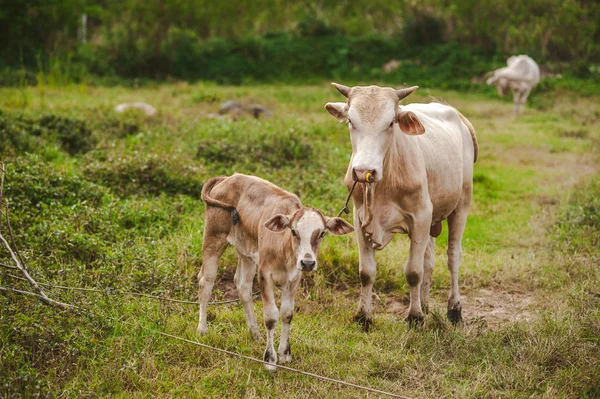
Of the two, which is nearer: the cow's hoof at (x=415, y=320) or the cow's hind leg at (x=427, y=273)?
the cow's hoof at (x=415, y=320)

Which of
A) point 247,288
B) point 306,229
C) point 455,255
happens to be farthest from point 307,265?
point 455,255

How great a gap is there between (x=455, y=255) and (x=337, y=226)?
206 cm

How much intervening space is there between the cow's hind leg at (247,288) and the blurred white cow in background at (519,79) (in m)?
14.1

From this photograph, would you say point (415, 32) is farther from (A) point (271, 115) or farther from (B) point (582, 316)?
(B) point (582, 316)

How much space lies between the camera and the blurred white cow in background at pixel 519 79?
18.0 meters

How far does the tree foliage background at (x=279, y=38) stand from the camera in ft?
72.1

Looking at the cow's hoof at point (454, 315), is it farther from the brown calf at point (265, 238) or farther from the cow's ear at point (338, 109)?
the cow's ear at point (338, 109)

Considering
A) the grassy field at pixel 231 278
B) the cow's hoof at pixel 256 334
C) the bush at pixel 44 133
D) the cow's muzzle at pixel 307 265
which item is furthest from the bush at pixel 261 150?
the cow's muzzle at pixel 307 265

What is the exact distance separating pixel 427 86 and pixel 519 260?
49.0 feet

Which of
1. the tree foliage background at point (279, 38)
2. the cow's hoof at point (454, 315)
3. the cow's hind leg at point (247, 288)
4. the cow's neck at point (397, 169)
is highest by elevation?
the cow's neck at point (397, 169)

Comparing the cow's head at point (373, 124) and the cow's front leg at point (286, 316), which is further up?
the cow's head at point (373, 124)

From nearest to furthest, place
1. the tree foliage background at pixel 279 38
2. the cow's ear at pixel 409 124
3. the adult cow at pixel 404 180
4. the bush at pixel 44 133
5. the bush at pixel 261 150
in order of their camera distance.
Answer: the adult cow at pixel 404 180
the cow's ear at pixel 409 124
the bush at pixel 44 133
the bush at pixel 261 150
the tree foliage background at pixel 279 38

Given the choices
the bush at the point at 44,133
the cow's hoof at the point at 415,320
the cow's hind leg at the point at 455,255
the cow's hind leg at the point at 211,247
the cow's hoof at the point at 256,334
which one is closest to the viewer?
the cow's hoof at the point at 256,334

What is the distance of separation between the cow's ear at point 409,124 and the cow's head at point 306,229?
1036 mm
